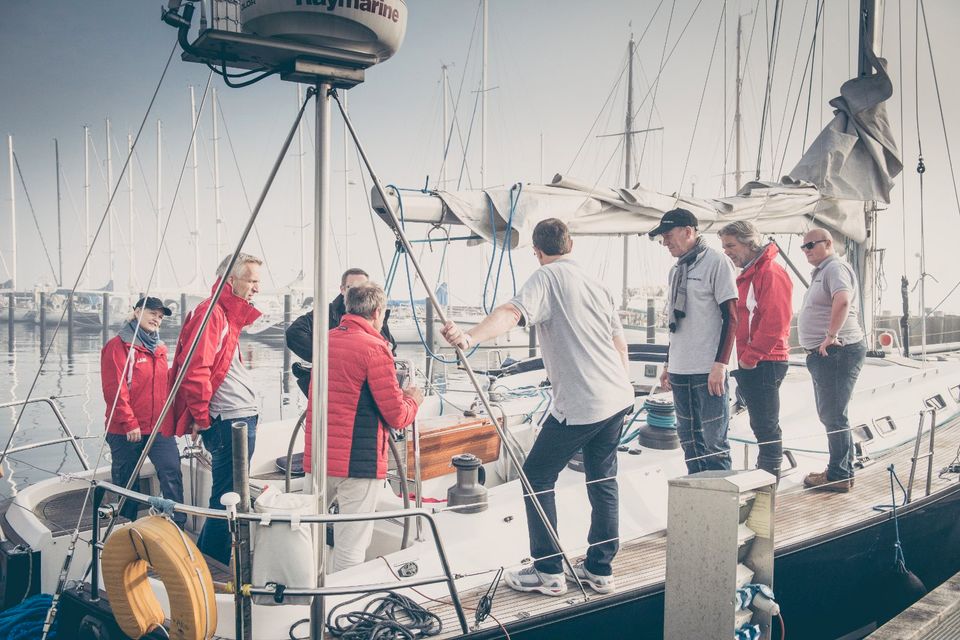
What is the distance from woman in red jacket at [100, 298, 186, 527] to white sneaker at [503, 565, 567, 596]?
2.21m

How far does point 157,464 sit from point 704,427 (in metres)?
3.15

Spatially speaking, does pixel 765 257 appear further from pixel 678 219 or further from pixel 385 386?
pixel 385 386

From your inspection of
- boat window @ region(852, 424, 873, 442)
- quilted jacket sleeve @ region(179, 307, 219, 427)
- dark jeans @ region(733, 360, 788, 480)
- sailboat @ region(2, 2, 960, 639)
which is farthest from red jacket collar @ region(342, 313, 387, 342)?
boat window @ region(852, 424, 873, 442)

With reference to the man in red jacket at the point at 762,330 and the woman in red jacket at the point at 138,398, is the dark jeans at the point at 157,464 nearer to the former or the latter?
the woman in red jacket at the point at 138,398

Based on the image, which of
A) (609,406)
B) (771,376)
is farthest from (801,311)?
(609,406)

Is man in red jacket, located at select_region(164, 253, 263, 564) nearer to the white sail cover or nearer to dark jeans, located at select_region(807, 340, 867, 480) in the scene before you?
the white sail cover

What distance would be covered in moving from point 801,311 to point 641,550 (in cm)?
209

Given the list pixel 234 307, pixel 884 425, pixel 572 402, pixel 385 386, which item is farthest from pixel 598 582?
pixel 884 425

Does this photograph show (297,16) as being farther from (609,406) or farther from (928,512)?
(928,512)

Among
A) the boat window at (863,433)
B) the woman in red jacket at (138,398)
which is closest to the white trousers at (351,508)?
the woman in red jacket at (138,398)

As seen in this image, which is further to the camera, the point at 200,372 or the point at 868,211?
the point at 868,211

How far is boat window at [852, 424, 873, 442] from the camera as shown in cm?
527

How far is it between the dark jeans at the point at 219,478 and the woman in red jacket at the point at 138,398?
1.24 ft

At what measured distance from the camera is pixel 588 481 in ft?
10.2
